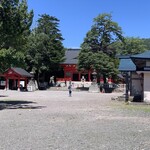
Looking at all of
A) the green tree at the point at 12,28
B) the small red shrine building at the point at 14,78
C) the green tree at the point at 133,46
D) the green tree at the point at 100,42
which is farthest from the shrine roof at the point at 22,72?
the green tree at the point at 12,28

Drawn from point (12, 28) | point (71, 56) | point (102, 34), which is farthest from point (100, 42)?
point (12, 28)

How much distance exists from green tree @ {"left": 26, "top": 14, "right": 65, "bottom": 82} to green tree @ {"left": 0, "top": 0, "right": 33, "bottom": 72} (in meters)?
40.2

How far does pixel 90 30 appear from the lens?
6669 cm

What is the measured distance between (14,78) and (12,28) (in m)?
42.9

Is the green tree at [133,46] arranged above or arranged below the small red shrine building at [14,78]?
above

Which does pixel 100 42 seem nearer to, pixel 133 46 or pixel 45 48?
pixel 45 48

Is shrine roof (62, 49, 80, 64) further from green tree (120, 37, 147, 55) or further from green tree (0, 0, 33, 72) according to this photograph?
green tree (0, 0, 33, 72)

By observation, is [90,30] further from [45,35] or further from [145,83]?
[145,83]

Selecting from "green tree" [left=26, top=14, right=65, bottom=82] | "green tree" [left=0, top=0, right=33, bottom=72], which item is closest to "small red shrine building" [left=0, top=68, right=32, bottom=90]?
"green tree" [left=26, top=14, right=65, bottom=82]

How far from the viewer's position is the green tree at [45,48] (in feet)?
224

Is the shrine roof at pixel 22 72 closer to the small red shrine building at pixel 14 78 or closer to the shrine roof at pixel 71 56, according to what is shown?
the small red shrine building at pixel 14 78

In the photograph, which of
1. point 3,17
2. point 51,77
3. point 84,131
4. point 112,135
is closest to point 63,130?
point 84,131

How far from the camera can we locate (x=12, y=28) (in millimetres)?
24391

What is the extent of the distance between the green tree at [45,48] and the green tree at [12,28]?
40228mm
